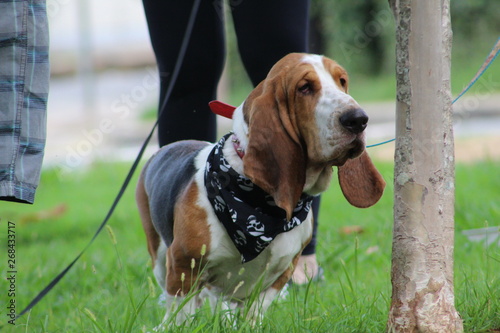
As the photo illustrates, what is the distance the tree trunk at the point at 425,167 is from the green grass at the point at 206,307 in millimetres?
267

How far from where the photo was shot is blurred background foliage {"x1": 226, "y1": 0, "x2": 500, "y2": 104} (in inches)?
623

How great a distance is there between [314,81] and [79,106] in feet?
62.8

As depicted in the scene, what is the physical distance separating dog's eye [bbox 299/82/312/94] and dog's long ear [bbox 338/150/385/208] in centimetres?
33

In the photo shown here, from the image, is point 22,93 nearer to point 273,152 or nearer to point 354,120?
point 273,152

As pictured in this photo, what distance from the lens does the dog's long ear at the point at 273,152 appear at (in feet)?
8.34

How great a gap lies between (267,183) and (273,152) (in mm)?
111

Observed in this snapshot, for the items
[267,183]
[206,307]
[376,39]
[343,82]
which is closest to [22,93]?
[267,183]

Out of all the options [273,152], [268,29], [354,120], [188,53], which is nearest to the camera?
[354,120]

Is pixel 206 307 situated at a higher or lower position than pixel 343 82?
lower

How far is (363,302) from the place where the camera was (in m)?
2.79

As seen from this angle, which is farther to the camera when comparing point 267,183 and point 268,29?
point 268,29

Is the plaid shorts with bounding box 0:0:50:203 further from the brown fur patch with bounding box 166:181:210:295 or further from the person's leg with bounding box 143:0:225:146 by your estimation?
the person's leg with bounding box 143:0:225:146

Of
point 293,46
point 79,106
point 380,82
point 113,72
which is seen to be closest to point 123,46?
point 113,72

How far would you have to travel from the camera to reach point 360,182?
2.73m
